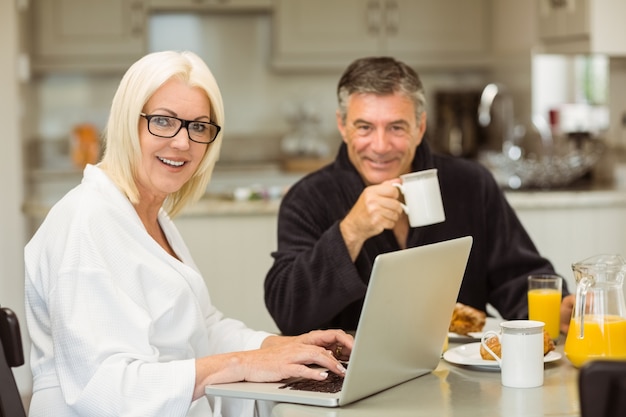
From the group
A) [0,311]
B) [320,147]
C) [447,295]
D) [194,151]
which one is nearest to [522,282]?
[447,295]

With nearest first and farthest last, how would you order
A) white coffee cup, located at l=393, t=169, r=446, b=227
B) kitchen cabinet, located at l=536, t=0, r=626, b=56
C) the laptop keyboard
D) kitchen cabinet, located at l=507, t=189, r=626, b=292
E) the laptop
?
the laptop → the laptop keyboard → white coffee cup, located at l=393, t=169, r=446, b=227 → kitchen cabinet, located at l=507, t=189, r=626, b=292 → kitchen cabinet, located at l=536, t=0, r=626, b=56

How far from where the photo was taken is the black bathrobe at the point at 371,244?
2232 mm

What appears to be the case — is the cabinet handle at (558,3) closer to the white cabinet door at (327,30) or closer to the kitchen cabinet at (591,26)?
the kitchen cabinet at (591,26)

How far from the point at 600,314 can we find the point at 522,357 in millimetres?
175

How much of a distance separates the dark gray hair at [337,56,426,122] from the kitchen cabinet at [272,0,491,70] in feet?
10.8

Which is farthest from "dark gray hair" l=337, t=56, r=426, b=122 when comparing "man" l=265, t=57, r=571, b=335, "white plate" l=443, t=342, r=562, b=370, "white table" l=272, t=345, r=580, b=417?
"white table" l=272, t=345, r=580, b=417

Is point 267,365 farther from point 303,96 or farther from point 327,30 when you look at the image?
point 303,96

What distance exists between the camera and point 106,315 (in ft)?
5.43

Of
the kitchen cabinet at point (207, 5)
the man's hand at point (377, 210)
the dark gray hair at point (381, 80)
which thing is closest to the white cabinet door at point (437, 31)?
the kitchen cabinet at point (207, 5)

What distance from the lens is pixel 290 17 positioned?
5652 mm

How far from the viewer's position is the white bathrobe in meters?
1.63

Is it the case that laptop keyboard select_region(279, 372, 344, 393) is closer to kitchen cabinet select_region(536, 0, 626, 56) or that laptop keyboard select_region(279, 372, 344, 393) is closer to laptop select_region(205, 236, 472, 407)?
laptop select_region(205, 236, 472, 407)

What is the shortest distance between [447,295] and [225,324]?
21.8 inches

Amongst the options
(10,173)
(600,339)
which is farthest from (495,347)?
(10,173)
